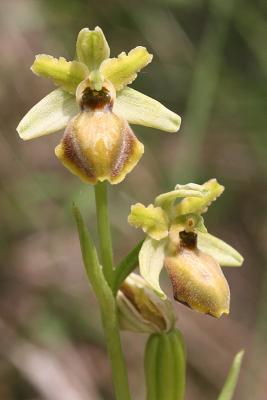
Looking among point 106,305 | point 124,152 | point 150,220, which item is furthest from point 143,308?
point 124,152

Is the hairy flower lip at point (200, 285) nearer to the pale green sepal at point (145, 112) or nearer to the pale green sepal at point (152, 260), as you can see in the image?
the pale green sepal at point (152, 260)

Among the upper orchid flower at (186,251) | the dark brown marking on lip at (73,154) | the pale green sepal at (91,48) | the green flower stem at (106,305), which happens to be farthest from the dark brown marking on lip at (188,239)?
the pale green sepal at (91,48)

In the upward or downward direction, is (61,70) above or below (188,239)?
above

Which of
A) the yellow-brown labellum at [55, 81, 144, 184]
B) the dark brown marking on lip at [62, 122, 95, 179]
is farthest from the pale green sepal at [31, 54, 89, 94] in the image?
the dark brown marking on lip at [62, 122, 95, 179]

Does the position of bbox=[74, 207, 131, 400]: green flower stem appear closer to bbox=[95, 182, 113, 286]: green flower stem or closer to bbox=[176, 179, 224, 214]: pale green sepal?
bbox=[95, 182, 113, 286]: green flower stem

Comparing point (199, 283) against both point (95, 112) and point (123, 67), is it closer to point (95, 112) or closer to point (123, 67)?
point (95, 112)

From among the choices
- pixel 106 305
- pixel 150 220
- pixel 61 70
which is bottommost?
pixel 106 305
